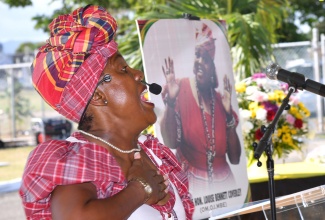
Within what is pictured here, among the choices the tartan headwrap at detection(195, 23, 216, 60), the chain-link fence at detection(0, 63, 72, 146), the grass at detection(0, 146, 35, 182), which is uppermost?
the tartan headwrap at detection(195, 23, 216, 60)

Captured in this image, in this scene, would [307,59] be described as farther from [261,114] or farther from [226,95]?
[226,95]

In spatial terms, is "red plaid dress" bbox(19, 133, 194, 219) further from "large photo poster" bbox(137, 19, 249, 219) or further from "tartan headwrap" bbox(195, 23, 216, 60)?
"tartan headwrap" bbox(195, 23, 216, 60)

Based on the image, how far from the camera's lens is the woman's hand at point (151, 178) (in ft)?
5.17

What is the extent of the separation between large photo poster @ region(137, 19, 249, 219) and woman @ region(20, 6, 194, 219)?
5.85ft

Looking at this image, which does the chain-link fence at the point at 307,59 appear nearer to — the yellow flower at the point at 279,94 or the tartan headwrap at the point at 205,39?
the yellow flower at the point at 279,94

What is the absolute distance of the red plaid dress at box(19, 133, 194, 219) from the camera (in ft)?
4.69

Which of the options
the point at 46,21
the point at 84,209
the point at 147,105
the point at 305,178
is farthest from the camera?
→ the point at 46,21

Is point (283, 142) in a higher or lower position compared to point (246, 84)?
lower

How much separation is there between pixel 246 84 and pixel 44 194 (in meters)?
3.38

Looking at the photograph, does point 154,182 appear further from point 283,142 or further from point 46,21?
point 46,21

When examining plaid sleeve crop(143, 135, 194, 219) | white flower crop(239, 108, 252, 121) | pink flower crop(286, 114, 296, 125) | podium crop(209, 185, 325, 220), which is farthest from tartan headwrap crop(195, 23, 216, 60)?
plaid sleeve crop(143, 135, 194, 219)

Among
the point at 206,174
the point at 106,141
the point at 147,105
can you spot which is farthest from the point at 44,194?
the point at 206,174

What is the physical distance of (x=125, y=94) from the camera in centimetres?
161

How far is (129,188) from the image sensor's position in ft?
4.95
